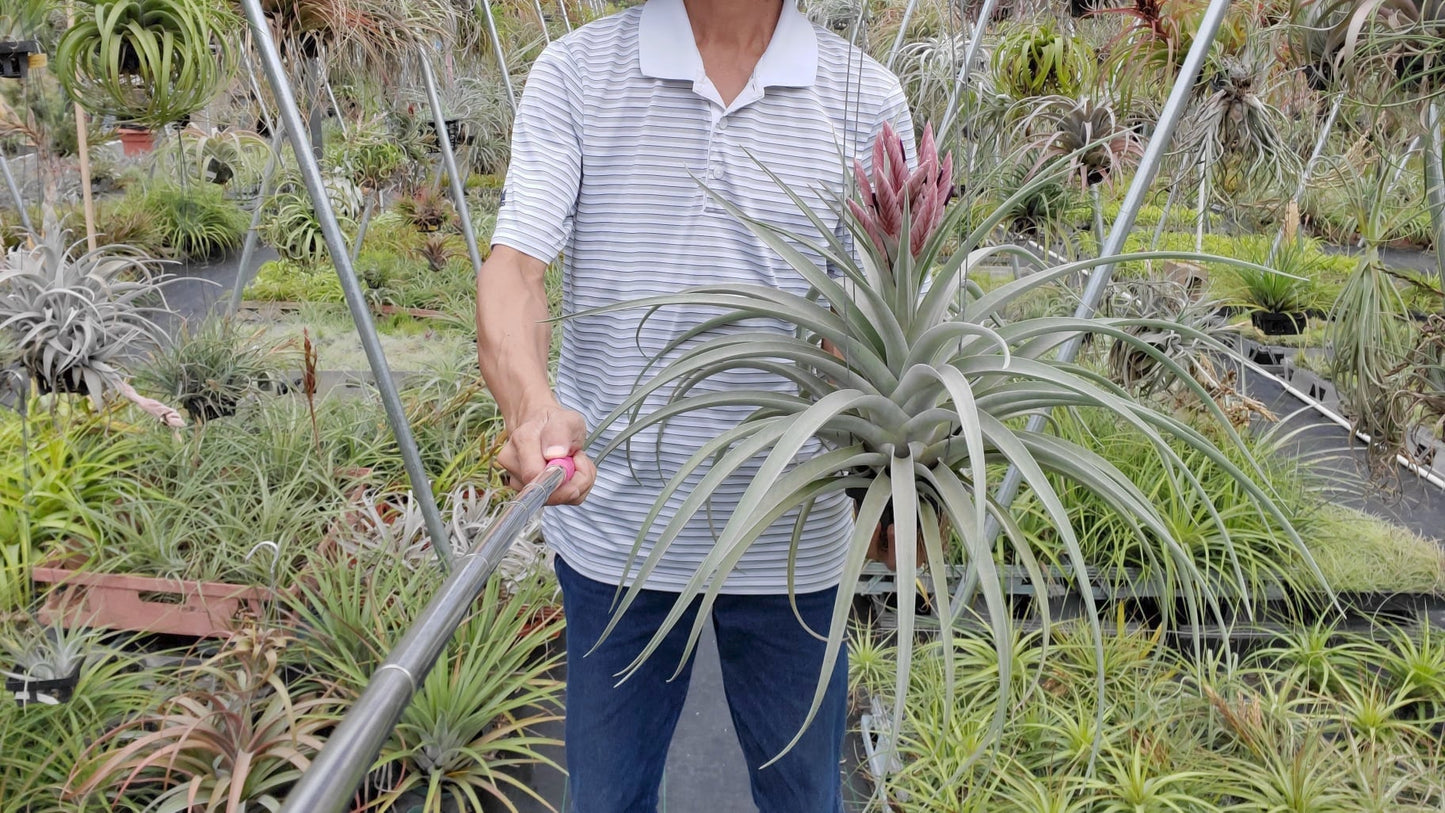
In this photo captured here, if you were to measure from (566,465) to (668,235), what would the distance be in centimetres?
38

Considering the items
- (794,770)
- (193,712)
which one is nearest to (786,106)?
(794,770)

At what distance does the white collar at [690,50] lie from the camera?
99 cm

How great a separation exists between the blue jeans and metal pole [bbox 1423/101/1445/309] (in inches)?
45.3

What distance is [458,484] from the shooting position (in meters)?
2.46

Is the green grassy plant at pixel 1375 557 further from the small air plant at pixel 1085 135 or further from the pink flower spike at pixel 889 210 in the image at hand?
the pink flower spike at pixel 889 210

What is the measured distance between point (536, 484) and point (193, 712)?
1.20 m

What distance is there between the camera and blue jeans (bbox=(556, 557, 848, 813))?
3.49 feet

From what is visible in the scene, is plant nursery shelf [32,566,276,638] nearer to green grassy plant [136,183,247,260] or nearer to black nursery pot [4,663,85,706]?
black nursery pot [4,663,85,706]

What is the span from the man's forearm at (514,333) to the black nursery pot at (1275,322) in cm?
378

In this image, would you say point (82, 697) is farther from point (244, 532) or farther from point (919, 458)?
point (919, 458)

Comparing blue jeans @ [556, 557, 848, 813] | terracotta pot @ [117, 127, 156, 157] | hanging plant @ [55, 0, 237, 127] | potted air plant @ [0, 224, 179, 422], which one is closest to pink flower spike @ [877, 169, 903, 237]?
blue jeans @ [556, 557, 848, 813]

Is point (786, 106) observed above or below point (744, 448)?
above

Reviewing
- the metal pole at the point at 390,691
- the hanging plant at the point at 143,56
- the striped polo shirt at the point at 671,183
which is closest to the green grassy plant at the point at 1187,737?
the striped polo shirt at the point at 671,183

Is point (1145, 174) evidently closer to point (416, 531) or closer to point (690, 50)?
point (690, 50)
